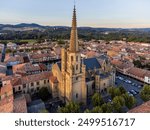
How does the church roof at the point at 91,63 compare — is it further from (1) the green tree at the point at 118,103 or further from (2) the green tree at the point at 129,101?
(1) the green tree at the point at 118,103

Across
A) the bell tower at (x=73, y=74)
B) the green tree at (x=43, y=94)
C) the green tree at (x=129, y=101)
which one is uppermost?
the bell tower at (x=73, y=74)

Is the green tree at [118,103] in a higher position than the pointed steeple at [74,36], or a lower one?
lower

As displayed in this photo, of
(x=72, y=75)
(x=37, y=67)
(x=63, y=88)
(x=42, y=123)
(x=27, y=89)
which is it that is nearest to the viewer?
(x=42, y=123)

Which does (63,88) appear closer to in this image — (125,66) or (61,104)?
(61,104)

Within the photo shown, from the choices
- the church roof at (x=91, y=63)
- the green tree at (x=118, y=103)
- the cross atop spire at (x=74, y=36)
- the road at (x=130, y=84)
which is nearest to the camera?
the green tree at (x=118, y=103)

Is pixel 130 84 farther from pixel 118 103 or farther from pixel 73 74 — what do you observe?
pixel 73 74

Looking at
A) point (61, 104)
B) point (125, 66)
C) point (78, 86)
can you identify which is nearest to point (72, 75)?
point (78, 86)

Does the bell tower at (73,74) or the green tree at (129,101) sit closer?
the green tree at (129,101)

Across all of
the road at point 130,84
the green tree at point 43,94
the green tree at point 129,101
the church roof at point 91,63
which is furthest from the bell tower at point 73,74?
the road at point 130,84
